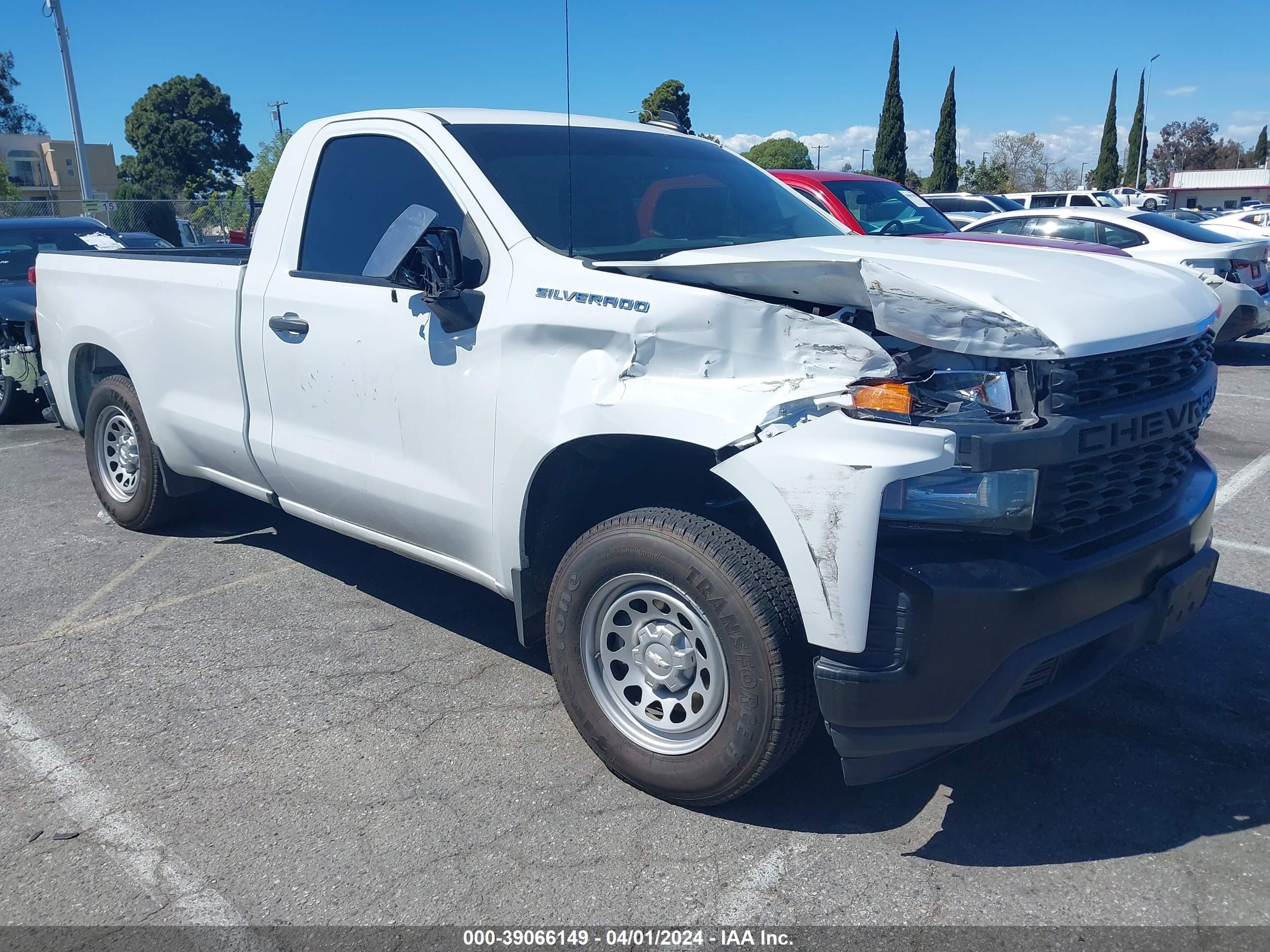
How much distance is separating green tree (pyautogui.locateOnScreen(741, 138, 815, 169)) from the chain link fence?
137ft

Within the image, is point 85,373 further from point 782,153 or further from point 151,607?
point 782,153

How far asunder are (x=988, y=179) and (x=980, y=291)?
2323 inches

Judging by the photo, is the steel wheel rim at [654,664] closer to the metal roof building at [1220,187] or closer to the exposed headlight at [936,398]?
the exposed headlight at [936,398]

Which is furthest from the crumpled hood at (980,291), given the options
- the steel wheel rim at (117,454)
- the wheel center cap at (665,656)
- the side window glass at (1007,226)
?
the side window glass at (1007,226)

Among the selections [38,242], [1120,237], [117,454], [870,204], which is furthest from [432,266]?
[1120,237]

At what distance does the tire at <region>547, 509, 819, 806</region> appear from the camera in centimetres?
275

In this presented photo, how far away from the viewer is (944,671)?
102 inches

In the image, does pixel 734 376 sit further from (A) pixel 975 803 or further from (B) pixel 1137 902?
(B) pixel 1137 902

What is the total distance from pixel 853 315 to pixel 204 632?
3123 mm

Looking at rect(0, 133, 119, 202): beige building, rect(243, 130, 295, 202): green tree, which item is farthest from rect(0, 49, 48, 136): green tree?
rect(243, 130, 295, 202): green tree

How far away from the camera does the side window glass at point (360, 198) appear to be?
3.85 meters

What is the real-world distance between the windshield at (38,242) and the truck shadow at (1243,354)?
11303mm

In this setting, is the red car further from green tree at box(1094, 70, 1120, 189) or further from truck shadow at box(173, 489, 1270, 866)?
green tree at box(1094, 70, 1120, 189)

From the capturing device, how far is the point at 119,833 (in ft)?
10.0
